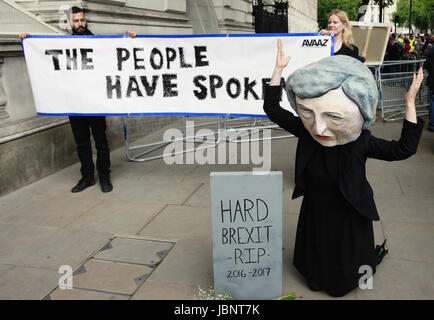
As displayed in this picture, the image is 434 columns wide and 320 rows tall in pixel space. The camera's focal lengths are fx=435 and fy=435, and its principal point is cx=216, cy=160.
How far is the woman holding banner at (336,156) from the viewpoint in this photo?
255 centimetres

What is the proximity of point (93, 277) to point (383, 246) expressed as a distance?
7.51ft

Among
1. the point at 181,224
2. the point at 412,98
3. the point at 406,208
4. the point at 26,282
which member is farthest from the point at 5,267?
the point at 406,208

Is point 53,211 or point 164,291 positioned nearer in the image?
point 164,291

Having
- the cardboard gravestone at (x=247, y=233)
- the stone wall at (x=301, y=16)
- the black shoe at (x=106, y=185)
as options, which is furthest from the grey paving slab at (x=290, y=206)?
the stone wall at (x=301, y=16)

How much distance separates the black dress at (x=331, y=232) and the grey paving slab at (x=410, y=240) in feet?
2.29

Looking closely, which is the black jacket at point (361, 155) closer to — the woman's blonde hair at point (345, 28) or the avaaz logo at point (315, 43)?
the avaaz logo at point (315, 43)

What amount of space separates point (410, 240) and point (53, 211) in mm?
3602

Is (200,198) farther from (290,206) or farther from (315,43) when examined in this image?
(315,43)

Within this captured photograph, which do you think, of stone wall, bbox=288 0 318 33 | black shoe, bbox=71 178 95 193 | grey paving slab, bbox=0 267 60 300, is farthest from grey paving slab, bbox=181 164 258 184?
stone wall, bbox=288 0 318 33

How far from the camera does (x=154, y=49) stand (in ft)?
17.2

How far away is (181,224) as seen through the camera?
431 centimetres

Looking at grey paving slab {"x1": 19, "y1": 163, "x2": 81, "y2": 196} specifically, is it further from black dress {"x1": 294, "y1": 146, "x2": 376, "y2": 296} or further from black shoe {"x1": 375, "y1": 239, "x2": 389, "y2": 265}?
black shoe {"x1": 375, "y1": 239, "x2": 389, "y2": 265}

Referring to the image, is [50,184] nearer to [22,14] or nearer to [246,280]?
[22,14]

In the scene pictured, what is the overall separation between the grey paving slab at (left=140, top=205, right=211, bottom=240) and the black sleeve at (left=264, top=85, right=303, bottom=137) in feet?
4.73
